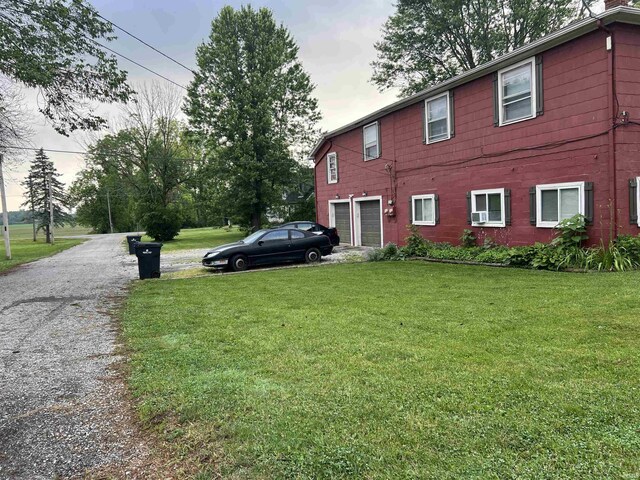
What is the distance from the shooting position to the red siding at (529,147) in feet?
29.7

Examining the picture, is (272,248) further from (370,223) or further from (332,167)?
(332,167)

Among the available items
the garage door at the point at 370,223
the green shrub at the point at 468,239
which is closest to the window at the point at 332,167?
the garage door at the point at 370,223

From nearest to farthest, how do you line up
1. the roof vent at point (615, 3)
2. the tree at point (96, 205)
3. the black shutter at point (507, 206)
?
1. the roof vent at point (615, 3)
2. the black shutter at point (507, 206)
3. the tree at point (96, 205)

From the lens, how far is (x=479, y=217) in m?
12.4

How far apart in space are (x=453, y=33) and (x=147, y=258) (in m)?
21.4

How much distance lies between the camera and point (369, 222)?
18469mm

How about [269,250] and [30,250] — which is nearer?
[269,250]

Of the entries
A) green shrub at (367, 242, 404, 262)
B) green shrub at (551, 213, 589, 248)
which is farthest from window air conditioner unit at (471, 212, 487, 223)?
green shrub at (551, 213, 589, 248)

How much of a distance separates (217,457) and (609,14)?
10822 millimetres

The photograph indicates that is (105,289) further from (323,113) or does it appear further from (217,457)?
(323,113)

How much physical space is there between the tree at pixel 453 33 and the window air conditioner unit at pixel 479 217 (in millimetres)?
14758

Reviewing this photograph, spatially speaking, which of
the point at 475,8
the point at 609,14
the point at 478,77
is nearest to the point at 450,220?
the point at 478,77

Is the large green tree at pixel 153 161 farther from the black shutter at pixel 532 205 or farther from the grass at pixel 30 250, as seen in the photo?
the black shutter at pixel 532 205

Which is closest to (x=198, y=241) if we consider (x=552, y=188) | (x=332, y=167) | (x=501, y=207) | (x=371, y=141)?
(x=332, y=167)
